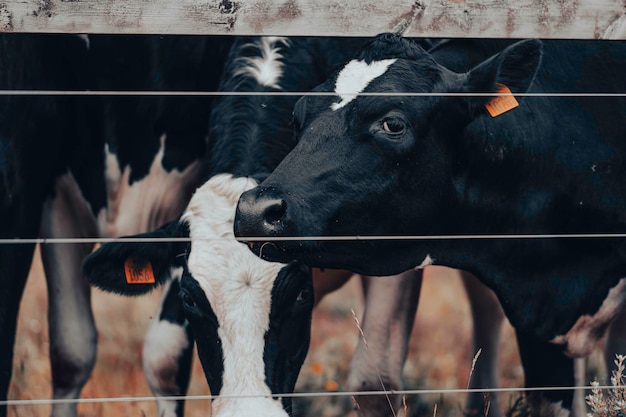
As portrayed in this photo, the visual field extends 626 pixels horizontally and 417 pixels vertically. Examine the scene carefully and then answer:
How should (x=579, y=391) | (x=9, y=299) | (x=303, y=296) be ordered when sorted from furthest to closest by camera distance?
1. (x=579, y=391)
2. (x=9, y=299)
3. (x=303, y=296)

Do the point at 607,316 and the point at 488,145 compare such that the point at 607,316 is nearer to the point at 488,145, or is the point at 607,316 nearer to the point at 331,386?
the point at 488,145

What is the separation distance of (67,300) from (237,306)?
116cm

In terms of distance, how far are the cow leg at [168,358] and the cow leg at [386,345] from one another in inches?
25.8

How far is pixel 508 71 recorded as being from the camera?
10.7ft

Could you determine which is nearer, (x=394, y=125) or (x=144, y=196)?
(x=394, y=125)

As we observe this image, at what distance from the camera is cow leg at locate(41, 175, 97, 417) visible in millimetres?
4016

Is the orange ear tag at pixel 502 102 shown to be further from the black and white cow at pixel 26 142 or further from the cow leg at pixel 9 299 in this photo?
the cow leg at pixel 9 299

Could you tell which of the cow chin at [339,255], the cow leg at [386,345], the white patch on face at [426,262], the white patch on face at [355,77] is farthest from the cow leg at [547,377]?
the white patch on face at [355,77]

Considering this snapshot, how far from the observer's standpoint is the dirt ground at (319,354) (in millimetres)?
3896

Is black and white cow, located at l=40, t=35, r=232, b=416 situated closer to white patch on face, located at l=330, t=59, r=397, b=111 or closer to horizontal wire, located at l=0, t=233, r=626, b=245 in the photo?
horizontal wire, located at l=0, t=233, r=626, b=245

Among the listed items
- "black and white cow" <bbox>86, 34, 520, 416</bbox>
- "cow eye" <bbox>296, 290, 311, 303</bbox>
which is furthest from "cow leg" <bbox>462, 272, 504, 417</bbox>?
"cow eye" <bbox>296, 290, 311, 303</bbox>

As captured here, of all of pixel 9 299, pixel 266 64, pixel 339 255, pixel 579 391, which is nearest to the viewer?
pixel 339 255

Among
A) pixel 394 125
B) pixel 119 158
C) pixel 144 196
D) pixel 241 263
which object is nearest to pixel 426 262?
pixel 394 125

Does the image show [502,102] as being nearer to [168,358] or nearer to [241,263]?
[241,263]
